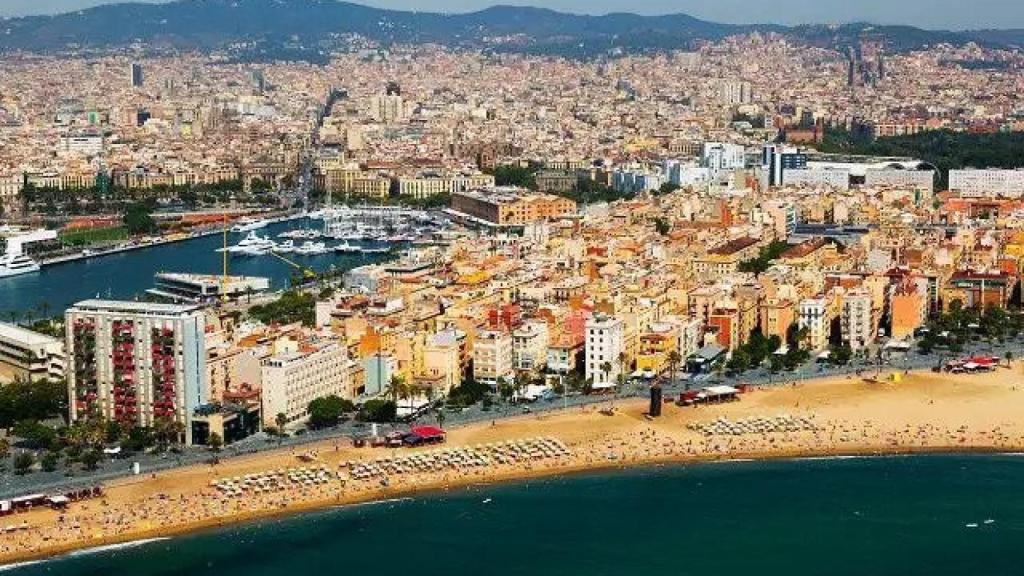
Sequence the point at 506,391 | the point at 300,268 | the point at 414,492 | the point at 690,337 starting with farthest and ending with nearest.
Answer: the point at 300,268, the point at 690,337, the point at 506,391, the point at 414,492

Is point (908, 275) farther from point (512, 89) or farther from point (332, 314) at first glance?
point (512, 89)

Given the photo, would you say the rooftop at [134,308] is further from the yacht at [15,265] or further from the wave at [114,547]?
the yacht at [15,265]

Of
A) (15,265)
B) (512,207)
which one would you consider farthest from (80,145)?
Result: (15,265)

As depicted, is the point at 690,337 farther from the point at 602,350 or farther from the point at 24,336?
the point at 24,336

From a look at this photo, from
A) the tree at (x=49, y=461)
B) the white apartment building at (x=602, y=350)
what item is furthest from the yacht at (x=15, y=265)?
the tree at (x=49, y=461)

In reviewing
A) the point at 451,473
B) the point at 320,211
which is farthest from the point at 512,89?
the point at 451,473

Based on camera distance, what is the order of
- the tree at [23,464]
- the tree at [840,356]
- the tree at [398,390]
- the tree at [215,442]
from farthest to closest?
the tree at [840,356] → the tree at [398,390] → the tree at [215,442] → the tree at [23,464]
